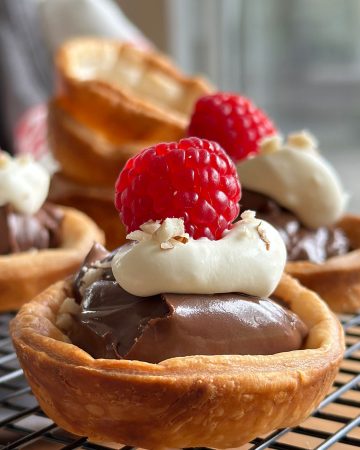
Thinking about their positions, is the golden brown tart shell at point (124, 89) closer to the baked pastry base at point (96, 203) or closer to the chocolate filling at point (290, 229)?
the baked pastry base at point (96, 203)

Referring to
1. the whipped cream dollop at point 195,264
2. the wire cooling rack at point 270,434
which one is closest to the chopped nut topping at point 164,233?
the whipped cream dollop at point 195,264

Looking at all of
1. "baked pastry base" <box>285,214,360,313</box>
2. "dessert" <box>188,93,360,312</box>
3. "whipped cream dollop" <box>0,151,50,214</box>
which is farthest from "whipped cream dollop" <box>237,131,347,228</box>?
"whipped cream dollop" <box>0,151,50,214</box>

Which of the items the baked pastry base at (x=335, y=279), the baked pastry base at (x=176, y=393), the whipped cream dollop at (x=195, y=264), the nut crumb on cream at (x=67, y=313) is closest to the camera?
the baked pastry base at (x=176, y=393)

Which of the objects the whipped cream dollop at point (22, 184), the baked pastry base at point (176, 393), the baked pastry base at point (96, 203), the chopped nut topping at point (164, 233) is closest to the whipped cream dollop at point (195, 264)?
the chopped nut topping at point (164, 233)

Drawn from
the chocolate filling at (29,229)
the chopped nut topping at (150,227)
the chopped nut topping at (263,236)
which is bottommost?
the chocolate filling at (29,229)

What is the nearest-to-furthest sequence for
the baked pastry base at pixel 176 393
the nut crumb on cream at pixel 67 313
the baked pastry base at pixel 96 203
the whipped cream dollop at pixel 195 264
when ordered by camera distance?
the baked pastry base at pixel 176 393 → the whipped cream dollop at pixel 195 264 → the nut crumb on cream at pixel 67 313 → the baked pastry base at pixel 96 203

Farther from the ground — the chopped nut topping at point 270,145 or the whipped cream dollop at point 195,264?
the chopped nut topping at point 270,145

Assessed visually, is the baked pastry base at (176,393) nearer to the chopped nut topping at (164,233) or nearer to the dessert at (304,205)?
the chopped nut topping at (164,233)

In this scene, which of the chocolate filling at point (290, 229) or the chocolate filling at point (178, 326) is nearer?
the chocolate filling at point (178, 326)

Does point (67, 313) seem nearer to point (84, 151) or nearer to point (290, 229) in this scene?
point (290, 229)
